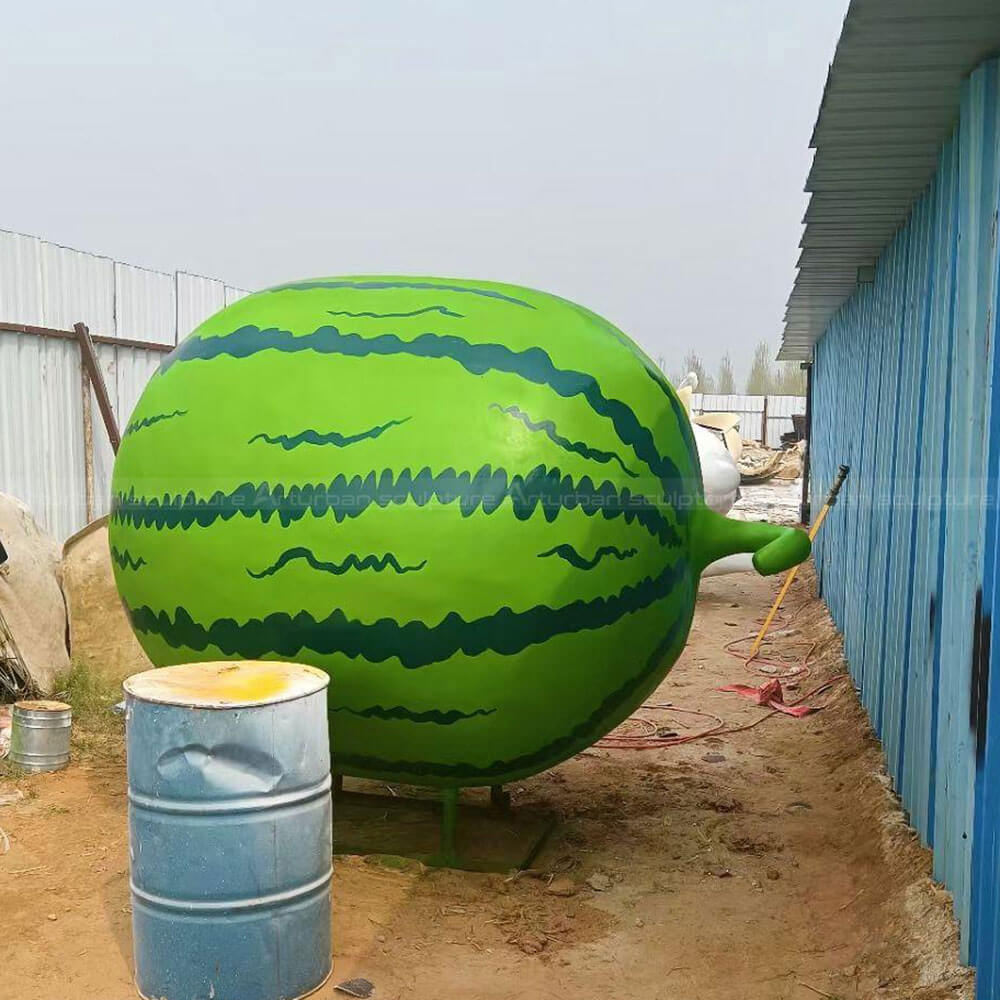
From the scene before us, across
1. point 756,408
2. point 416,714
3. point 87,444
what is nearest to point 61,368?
point 87,444

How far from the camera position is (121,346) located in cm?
949

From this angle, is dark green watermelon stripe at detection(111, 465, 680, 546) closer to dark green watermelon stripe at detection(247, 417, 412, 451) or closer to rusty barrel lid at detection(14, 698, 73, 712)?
dark green watermelon stripe at detection(247, 417, 412, 451)

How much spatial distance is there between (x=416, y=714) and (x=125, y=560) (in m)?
1.21

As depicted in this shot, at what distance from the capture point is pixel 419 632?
11.4ft

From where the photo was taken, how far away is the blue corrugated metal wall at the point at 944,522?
3.06 metres

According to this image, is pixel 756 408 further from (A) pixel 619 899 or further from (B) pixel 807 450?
(A) pixel 619 899

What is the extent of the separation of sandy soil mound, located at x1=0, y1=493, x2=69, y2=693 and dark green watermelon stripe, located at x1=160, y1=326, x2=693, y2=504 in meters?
2.90

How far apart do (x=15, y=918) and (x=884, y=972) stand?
2641 millimetres

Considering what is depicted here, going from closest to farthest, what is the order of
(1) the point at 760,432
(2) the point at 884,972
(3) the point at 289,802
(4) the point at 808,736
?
1. (3) the point at 289,802
2. (2) the point at 884,972
3. (4) the point at 808,736
4. (1) the point at 760,432

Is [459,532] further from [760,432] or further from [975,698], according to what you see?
[760,432]

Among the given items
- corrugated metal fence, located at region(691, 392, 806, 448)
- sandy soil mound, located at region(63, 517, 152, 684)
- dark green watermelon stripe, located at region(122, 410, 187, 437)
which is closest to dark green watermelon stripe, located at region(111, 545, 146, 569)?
dark green watermelon stripe, located at region(122, 410, 187, 437)

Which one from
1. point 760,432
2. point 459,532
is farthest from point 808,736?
point 760,432

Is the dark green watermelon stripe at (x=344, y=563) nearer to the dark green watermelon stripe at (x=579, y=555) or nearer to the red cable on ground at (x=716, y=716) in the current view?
the dark green watermelon stripe at (x=579, y=555)

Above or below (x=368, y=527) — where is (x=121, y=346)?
above
